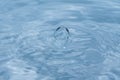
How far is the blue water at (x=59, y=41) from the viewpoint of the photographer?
582cm

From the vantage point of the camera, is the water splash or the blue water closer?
the blue water

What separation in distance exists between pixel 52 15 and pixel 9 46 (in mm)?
2299

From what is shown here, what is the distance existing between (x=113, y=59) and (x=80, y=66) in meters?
0.85

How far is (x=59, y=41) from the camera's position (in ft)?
22.8

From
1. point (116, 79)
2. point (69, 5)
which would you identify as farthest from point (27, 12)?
point (116, 79)

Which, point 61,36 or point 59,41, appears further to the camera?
point 61,36

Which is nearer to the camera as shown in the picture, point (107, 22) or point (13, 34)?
point (13, 34)

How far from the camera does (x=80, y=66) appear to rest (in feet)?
19.6

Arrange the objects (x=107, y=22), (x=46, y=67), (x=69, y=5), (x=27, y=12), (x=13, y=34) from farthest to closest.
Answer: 1. (x=69, y=5)
2. (x=27, y=12)
3. (x=107, y=22)
4. (x=13, y=34)
5. (x=46, y=67)

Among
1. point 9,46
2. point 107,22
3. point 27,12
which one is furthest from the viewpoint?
point 27,12

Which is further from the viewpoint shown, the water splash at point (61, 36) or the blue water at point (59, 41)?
the water splash at point (61, 36)

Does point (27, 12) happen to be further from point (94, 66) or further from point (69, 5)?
point (94, 66)

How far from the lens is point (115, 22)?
8055mm

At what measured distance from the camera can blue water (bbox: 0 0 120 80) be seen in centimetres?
582
